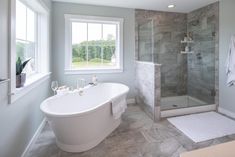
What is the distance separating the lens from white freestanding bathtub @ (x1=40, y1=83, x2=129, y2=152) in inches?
78.7

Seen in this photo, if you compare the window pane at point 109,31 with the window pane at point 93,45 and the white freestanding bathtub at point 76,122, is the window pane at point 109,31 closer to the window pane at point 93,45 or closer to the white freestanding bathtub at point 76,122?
the window pane at point 93,45

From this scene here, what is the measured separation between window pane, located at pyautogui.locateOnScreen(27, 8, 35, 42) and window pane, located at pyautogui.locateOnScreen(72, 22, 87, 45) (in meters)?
1.04

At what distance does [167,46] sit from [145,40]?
68cm

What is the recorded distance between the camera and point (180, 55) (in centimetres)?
469

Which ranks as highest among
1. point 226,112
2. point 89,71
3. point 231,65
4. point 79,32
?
point 79,32

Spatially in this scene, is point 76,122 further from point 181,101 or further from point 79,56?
point 181,101

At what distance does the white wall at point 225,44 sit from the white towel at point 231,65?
157 millimetres

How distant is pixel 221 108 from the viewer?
3648 millimetres

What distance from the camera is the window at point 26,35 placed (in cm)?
233

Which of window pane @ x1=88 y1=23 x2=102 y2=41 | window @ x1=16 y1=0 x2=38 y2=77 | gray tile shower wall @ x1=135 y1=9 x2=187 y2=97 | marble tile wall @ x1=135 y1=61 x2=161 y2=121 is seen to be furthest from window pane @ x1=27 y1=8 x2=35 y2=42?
gray tile shower wall @ x1=135 y1=9 x2=187 y2=97

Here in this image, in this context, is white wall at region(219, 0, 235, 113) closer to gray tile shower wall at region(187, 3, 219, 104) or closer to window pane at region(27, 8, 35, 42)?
gray tile shower wall at region(187, 3, 219, 104)

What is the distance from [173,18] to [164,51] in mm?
921

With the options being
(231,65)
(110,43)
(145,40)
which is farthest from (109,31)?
(231,65)

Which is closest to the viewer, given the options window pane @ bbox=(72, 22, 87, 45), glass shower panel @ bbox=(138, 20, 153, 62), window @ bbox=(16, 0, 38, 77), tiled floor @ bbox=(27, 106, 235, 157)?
tiled floor @ bbox=(27, 106, 235, 157)
